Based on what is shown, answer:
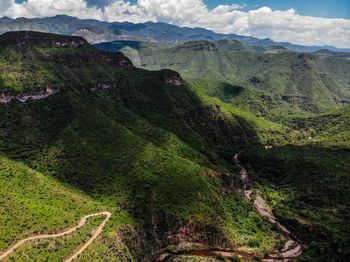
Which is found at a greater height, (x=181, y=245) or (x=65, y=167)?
(x=65, y=167)

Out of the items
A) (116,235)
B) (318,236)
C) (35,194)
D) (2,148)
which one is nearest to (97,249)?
(116,235)

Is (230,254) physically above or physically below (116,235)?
below

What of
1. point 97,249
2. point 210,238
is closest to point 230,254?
point 210,238

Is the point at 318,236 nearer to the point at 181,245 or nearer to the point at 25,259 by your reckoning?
the point at 181,245

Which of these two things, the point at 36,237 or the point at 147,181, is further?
the point at 147,181

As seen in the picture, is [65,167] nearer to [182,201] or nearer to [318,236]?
→ [182,201]

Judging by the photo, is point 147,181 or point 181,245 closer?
point 181,245

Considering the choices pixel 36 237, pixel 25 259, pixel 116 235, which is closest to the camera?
pixel 25 259

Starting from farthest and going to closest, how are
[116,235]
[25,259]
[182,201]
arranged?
[182,201], [116,235], [25,259]

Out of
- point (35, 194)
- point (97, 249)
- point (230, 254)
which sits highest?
point (35, 194)
